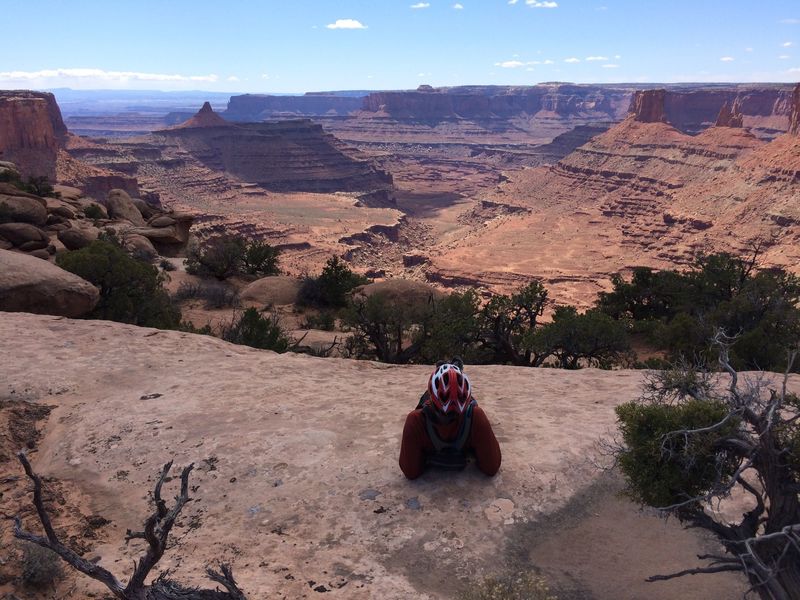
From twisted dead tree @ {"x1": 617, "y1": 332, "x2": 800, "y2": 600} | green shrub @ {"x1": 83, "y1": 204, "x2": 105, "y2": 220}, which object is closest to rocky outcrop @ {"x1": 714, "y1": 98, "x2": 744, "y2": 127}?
green shrub @ {"x1": 83, "y1": 204, "x2": 105, "y2": 220}

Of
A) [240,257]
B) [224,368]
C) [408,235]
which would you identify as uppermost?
[224,368]

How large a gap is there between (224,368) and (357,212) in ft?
297

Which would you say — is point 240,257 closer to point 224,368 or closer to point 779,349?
point 224,368

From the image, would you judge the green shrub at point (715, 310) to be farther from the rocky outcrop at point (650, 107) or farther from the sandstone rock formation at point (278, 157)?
the sandstone rock formation at point (278, 157)

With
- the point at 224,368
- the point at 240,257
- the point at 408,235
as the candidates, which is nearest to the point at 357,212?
the point at 408,235

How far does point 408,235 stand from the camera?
89750 mm

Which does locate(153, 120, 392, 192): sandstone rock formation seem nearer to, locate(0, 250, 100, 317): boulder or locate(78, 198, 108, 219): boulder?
locate(78, 198, 108, 219): boulder

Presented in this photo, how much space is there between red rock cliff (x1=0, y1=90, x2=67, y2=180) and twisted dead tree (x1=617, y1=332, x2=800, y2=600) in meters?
80.2

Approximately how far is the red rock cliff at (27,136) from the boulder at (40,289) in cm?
6564

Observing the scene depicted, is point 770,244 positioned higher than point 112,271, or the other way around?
point 112,271

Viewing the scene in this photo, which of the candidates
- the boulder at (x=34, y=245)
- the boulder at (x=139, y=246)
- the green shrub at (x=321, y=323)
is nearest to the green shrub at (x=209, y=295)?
the green shrub at (x=321, y=323)

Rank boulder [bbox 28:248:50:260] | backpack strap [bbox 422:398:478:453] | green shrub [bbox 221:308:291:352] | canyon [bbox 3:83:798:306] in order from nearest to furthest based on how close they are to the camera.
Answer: backpack strap [bbox 422:398:478:453] → green shrub [bbox 221:308:291:352] → boulder [bbox 28:248:50:260] → canyon [bbox 3:83:798:306]

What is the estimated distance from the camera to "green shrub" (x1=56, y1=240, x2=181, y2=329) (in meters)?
15.7

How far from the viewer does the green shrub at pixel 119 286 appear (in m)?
15.7
